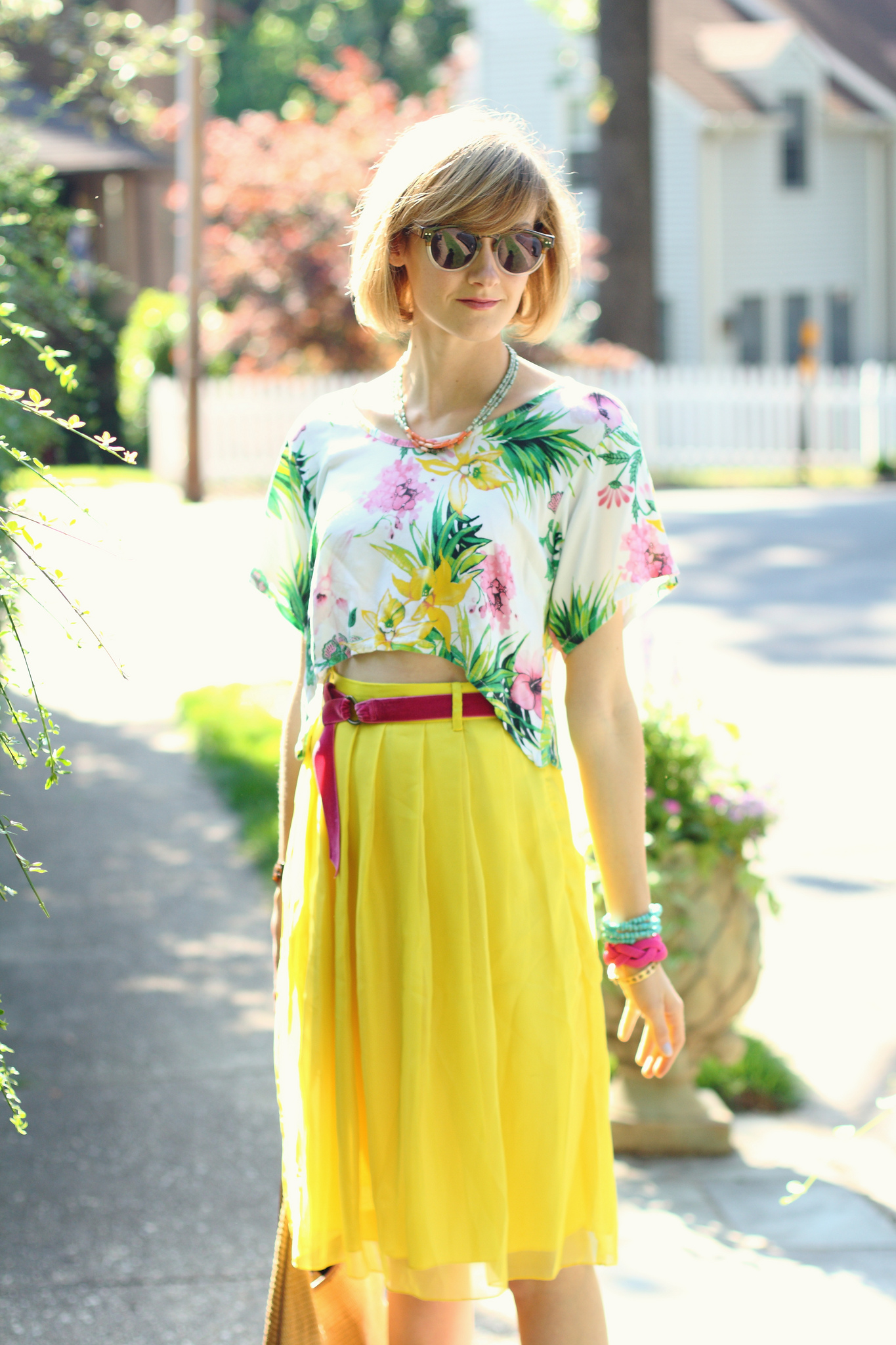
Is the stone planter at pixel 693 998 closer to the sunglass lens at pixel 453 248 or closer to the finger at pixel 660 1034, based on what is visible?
the finger at pixel 660 1034

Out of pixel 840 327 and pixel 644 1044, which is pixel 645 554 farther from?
pixel 840 327

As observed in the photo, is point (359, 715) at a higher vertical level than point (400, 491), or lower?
lower

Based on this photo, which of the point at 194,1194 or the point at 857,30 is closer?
the point at 194,1194

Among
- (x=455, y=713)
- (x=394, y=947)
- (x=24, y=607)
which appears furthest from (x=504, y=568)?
(x=24, y=607)

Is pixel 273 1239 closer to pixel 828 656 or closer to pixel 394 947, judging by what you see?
pixel 394 947

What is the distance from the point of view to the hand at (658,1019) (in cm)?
229

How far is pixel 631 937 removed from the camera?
89.7 inches

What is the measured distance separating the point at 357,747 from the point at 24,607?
5907 millimetres

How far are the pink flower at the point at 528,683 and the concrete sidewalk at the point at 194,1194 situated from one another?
4.63 ft

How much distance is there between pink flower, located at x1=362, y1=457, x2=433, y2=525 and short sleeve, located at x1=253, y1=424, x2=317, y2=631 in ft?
0.55

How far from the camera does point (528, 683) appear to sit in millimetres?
2168

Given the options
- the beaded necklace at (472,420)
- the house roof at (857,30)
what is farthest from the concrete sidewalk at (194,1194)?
the house roof at (857,30)

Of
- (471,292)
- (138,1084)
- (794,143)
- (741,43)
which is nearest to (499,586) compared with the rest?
(471,292)

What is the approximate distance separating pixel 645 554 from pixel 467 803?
1.42 ft
